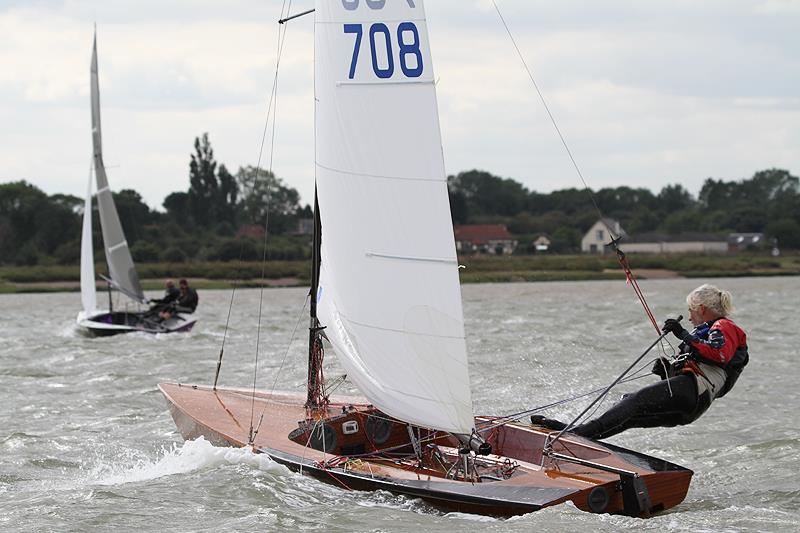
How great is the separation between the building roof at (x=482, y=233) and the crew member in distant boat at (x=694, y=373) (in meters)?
57.8

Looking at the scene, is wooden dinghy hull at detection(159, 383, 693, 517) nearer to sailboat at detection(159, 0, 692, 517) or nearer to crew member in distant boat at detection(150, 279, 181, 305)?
sailboat at detection(159, 0, 692, 517)

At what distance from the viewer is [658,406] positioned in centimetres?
705

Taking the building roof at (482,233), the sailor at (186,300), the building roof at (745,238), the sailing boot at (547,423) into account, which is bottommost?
the sailing boot at (547,423)

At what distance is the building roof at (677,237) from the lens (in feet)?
228

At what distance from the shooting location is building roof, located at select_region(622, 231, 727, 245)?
2741 inches

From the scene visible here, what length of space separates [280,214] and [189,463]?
67515mm

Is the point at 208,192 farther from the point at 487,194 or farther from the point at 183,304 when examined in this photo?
the point at 183,304

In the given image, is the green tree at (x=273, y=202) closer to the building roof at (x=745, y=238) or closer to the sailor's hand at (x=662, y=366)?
the building roof at (x=745, y=238)

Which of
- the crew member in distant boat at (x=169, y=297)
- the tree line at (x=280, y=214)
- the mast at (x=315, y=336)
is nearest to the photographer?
the mast at (x=315, y=336)

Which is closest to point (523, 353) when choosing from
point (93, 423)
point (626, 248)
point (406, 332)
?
point (93, 423)

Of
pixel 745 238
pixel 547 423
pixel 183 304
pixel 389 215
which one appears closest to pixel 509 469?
pixel 547 423

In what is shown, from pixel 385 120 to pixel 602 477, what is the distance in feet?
7.82

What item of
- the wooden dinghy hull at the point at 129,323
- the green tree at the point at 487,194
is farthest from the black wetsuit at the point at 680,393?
the green tree at the point at 487,194

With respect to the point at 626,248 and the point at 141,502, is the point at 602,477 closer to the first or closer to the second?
the point at 141,502
